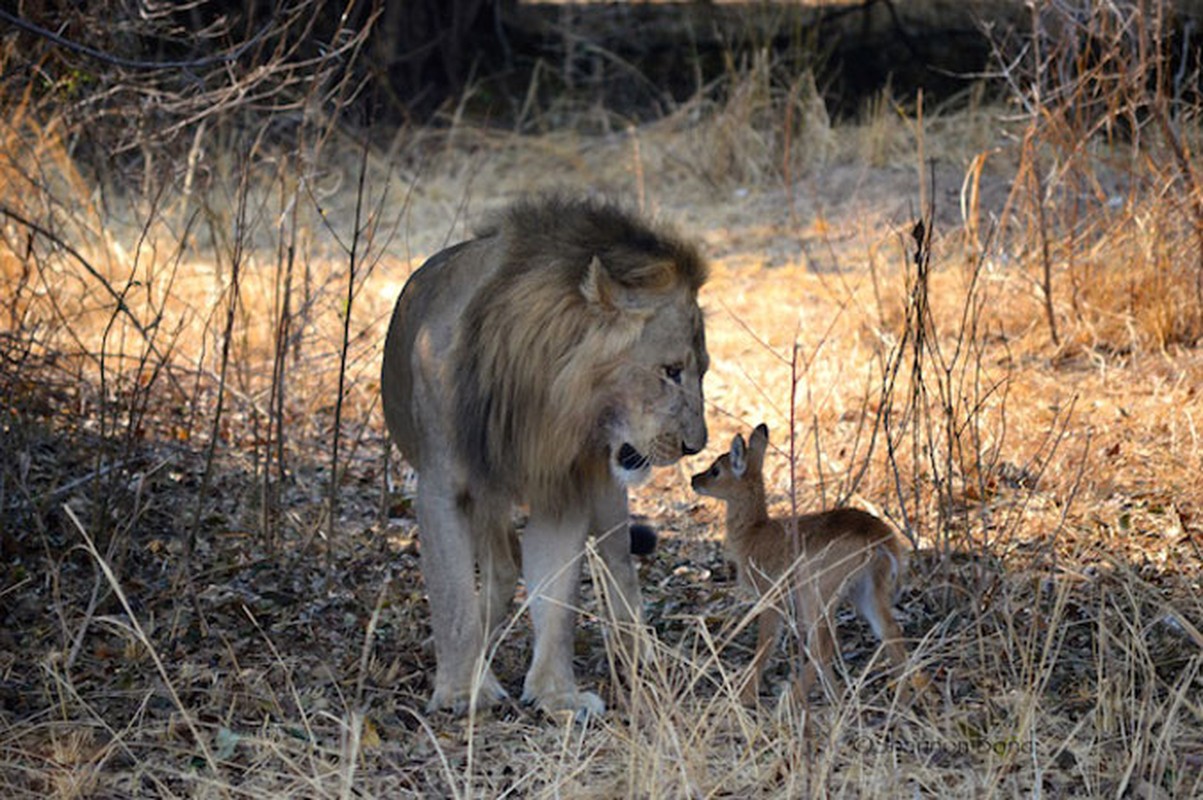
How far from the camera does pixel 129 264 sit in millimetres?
→ 7930

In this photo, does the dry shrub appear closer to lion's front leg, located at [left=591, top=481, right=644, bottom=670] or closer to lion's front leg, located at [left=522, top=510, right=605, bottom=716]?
lion's front leg, located at [left=591, top=481, right=644, bottom=670]

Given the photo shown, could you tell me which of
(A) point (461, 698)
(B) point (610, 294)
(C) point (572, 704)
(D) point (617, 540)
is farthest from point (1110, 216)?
(A) point (461, 698)

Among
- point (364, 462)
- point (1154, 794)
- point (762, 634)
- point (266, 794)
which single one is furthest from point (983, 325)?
point (266, 794)

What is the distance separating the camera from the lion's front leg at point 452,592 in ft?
13.6

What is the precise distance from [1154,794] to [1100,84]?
391 centimetres

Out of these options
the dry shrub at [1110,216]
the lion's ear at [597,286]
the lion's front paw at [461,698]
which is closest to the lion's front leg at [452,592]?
the lion's front paw at [461,698]

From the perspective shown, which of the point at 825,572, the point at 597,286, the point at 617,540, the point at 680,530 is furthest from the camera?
the point at 680,530

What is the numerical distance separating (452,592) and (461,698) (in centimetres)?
26

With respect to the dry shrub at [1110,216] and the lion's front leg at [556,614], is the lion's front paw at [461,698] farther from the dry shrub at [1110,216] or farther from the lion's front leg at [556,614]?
the dry shrub at [1110,216]

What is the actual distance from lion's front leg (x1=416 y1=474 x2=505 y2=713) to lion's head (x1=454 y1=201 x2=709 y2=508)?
0.13m

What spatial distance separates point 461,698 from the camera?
4.17 metres

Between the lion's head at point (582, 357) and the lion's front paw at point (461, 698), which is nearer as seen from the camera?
the lion's head at point (582, 357)

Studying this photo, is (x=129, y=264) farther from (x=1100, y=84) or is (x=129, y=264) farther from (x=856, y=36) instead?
(x=856, y=36)

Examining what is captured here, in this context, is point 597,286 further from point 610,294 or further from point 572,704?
point 572,704
